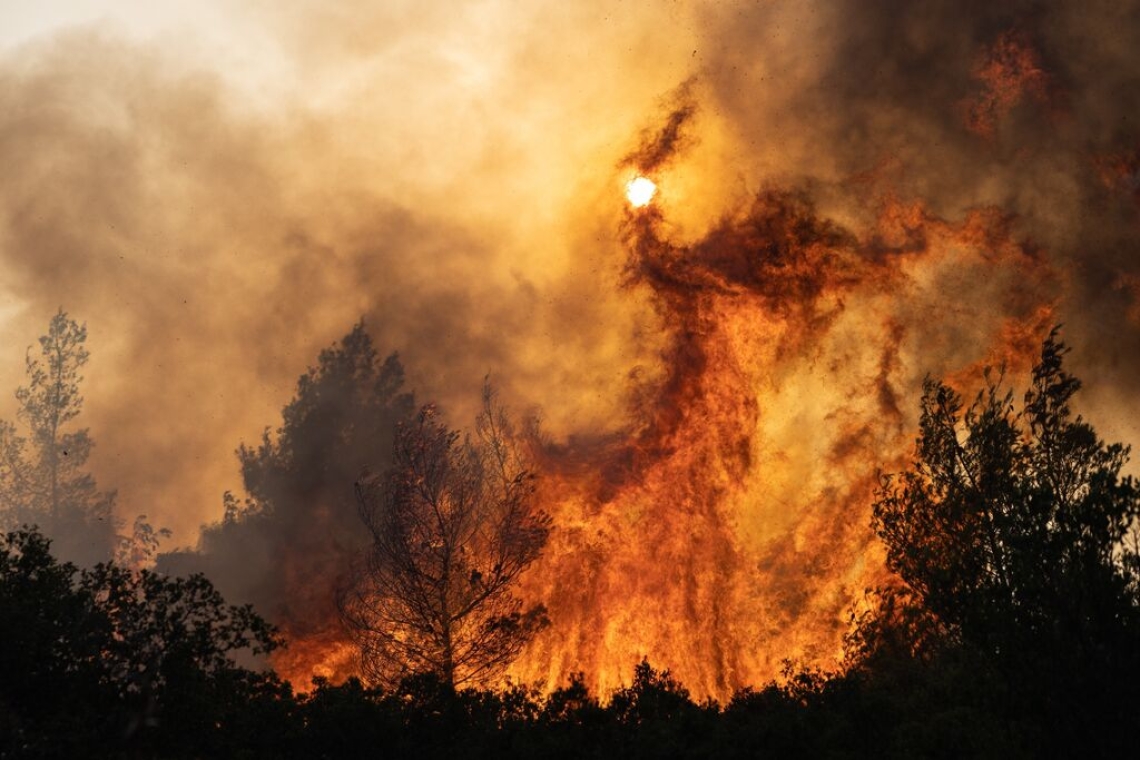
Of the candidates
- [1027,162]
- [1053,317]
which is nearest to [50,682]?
[1053,317]

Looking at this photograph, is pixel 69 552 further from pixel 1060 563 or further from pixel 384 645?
pixel 1060 563

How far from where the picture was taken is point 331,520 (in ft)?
184

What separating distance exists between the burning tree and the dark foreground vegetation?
877 cm

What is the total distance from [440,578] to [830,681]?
16439 millimetres

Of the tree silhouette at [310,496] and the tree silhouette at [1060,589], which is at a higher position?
the tree silhouette at [310,496]

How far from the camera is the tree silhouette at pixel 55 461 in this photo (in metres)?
75.1

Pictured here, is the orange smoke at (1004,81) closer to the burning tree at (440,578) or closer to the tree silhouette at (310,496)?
the burning tree at (440,578)

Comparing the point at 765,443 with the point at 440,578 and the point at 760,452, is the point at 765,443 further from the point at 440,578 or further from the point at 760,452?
the point at 440,578

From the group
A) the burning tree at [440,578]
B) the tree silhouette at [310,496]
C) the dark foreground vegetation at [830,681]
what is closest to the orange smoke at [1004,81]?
the dark foreground vegetation at [830,681]

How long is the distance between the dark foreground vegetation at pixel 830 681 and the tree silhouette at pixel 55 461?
57.4 metres

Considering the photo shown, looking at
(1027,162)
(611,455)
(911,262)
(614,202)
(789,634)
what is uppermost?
(614,202)

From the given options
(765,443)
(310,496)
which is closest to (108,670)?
(765,443)

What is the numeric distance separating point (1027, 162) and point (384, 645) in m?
41.6

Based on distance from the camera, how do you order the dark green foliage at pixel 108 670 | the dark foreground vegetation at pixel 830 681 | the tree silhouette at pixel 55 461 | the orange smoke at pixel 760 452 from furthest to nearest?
the tree silhouette at pixel 55 461
the orange smoke at pixel 760 452
the dark green foliage at pixel 108 670
the dark foreground vegetation at pixel 830 681
